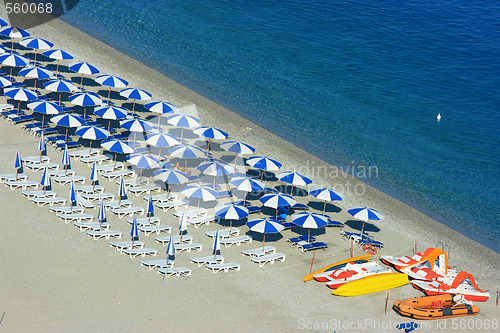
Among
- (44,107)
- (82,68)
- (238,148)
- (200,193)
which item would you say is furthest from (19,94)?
(200,193)

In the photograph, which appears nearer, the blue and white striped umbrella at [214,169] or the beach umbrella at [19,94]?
the blue and white striped umbrella at [214,169]

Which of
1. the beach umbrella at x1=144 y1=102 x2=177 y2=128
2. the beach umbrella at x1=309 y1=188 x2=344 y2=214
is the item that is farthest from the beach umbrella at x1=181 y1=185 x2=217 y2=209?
the beach umbrella at x1=144 y1=102 x2=177 y2=128

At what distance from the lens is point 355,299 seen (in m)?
22.6

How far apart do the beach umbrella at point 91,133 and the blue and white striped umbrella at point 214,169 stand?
454 cm

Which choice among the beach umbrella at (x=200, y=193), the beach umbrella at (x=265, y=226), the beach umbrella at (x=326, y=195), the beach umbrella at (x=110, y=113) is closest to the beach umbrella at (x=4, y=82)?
the beach umbrella at (x=110, y=113)

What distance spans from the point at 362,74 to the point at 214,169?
22086 millimetres

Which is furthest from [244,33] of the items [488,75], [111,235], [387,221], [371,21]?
[111,235]

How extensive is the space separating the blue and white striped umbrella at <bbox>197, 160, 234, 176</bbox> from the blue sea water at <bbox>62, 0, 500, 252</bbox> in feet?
27.0

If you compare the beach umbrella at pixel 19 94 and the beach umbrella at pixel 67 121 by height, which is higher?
the beach umbrella at pixel 19 94

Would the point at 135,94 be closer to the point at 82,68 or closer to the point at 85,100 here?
the point at 85,100

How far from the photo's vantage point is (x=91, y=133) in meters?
28.5

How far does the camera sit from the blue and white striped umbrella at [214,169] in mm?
27750

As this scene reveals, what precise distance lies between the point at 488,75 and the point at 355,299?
32253 mm

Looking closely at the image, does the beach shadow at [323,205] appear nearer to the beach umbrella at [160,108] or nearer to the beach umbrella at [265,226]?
the beach umbrella at [265,226]
